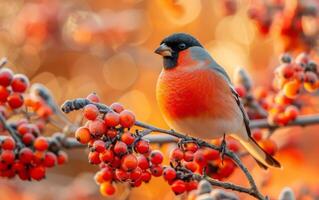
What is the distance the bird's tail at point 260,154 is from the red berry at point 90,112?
54.3 inches

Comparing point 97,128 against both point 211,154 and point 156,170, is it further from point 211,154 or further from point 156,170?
point 211,154

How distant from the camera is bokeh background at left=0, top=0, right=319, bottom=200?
5188 mm

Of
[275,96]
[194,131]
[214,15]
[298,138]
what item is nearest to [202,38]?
[214,15]

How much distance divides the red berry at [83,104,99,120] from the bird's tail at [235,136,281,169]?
138 cm

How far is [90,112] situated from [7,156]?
2.60ft

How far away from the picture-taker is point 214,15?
674cm

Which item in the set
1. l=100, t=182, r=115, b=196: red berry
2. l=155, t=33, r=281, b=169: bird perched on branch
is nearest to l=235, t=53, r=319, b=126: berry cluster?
l=155, t=33, r=281, b=169: bird perched on branch

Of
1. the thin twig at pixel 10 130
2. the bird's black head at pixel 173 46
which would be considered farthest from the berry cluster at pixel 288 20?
the thin twig at pixel 10 130

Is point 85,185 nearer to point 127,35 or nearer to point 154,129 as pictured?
point 127,35

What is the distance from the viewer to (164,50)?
3.34 m

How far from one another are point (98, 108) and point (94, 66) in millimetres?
4415

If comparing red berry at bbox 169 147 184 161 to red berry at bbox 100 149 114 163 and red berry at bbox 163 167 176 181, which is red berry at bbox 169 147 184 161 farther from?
red berry at bbox 100 149 114 163

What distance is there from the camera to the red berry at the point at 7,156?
3041mm

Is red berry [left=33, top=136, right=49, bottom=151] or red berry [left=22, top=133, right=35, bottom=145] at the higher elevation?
red berry [left=22, top=133, right=35, bottom=145]
